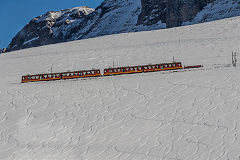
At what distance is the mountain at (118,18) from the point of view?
97.8 metres

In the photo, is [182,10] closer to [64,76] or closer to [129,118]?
[64,76]

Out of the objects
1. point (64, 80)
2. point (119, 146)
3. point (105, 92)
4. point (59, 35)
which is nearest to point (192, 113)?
point (119, 146)

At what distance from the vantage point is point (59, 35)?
155250mm

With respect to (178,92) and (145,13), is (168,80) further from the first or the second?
(145,13)

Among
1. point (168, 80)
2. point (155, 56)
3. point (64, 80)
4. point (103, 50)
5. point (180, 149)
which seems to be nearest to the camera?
point (180, 149)

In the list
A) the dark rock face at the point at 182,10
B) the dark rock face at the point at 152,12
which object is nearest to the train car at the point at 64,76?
the dark rock face at the point at 182,10

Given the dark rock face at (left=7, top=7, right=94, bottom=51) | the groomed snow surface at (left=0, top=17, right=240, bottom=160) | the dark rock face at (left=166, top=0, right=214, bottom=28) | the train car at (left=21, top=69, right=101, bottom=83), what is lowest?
the groomed snow surface at (left=0, top=17, right=240, bottom=160)

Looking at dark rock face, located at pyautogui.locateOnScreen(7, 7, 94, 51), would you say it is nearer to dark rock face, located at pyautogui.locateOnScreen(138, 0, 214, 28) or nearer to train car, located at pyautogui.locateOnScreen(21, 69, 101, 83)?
dark rock face, located at pyautogui.locateOnScreen(138, 0, 214, 28)

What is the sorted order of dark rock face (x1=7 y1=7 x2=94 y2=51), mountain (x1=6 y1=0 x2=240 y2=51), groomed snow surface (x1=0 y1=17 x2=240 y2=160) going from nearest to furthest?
groomed snow surface (x1=0 y1=17 x2=240 y2=160)
mountain (x1=6 y1=0 x2=240 y2=51)
dark rock face (x1=7 y1=7 x2=94 y2=51)

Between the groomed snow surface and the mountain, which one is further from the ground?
the mountain

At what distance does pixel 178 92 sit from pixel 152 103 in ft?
7.34

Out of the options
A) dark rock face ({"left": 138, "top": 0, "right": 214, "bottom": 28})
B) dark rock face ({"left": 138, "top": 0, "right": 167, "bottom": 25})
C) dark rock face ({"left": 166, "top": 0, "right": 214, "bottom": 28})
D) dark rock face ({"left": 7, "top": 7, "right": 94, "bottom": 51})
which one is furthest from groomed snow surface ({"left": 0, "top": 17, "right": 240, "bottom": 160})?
dark rock face ({"left": 7, "top": 7, "right": 94, "bottom": 51})

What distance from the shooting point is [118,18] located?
430 ft

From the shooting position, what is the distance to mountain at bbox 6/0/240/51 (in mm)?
97812
